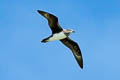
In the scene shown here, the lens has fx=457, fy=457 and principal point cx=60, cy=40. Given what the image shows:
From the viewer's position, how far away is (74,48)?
128 feet

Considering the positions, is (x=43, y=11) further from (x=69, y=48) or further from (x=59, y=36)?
(x=69, y=48)

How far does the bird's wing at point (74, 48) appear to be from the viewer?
3853 centimetres

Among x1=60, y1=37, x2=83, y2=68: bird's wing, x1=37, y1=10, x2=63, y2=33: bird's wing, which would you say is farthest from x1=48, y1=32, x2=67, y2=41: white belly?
x1=60, y1=37, x2=83, y2=68: bird's wing

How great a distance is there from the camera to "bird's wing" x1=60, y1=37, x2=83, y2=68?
3853 cm


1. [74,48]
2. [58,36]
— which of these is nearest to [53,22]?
[58,36]

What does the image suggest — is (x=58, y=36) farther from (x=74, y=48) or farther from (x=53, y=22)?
(x=74, y=48)

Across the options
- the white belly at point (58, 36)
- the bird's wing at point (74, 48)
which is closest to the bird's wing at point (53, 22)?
the white belly at point (58, 36)

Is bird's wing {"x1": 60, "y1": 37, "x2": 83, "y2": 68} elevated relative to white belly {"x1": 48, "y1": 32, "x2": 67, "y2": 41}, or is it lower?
lower

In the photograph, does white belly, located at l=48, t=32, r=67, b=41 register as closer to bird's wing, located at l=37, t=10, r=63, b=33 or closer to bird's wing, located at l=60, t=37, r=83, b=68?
bird's wing, located at l=37, t=10, r=63, b=33

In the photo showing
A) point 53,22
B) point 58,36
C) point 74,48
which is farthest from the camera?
point 74,48

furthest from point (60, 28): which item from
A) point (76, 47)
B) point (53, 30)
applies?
point (76, 47)

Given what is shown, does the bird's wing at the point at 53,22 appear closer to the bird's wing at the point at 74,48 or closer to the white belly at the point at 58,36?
the white belly at the point at 58,36

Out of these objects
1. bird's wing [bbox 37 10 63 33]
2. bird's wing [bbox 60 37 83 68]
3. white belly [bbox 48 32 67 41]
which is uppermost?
bird's wing [bbox 37 10 63 33]

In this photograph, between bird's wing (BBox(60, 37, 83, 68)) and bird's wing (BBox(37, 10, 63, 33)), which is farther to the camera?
bird's wing (BBox(60, 37, 83, 68))
